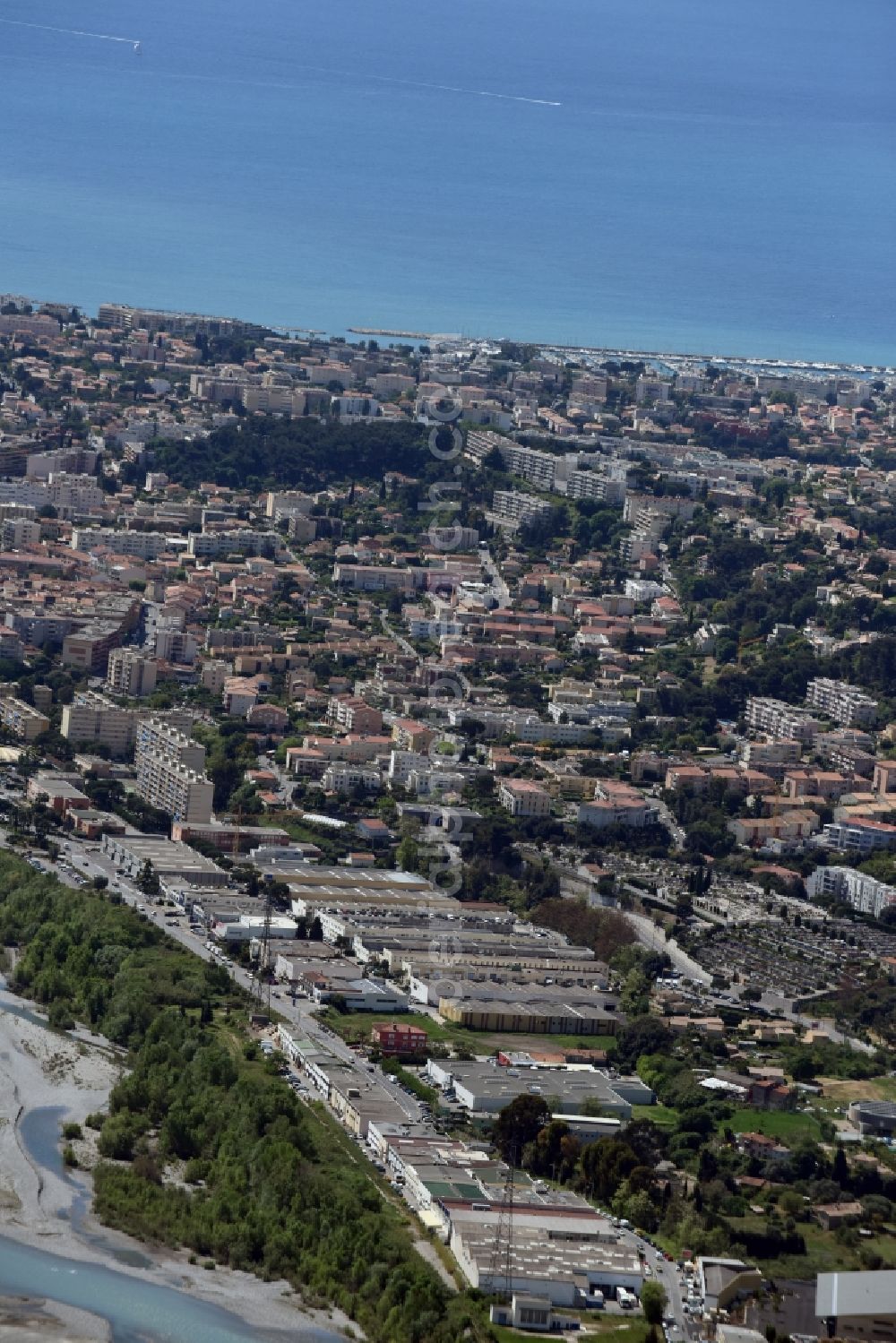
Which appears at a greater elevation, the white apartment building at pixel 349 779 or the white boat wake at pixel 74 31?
the white boat wake at pixel 74 31

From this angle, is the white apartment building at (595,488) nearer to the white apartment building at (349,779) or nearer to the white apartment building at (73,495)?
the white apartment building at (73,495)

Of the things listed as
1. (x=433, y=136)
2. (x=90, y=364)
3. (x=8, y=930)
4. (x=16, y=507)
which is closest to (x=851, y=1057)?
(x=8, y=930)

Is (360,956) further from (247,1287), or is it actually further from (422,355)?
(422,355)

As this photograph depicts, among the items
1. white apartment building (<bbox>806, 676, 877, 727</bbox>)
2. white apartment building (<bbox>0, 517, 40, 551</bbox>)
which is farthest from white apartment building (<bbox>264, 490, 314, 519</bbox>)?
white apartment building (<bbox>806, 676, 877, 727</bbox>)

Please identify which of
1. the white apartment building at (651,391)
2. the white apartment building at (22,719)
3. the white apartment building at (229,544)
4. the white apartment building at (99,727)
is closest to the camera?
the white apartment building at (99,727)

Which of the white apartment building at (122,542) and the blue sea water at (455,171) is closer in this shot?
the white apartment building at (122,542)

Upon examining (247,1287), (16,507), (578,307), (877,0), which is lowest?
(247,1287)

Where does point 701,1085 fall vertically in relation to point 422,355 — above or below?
below

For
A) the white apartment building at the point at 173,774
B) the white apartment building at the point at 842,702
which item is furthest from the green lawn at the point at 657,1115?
the white apartment building at the point at 842,702
